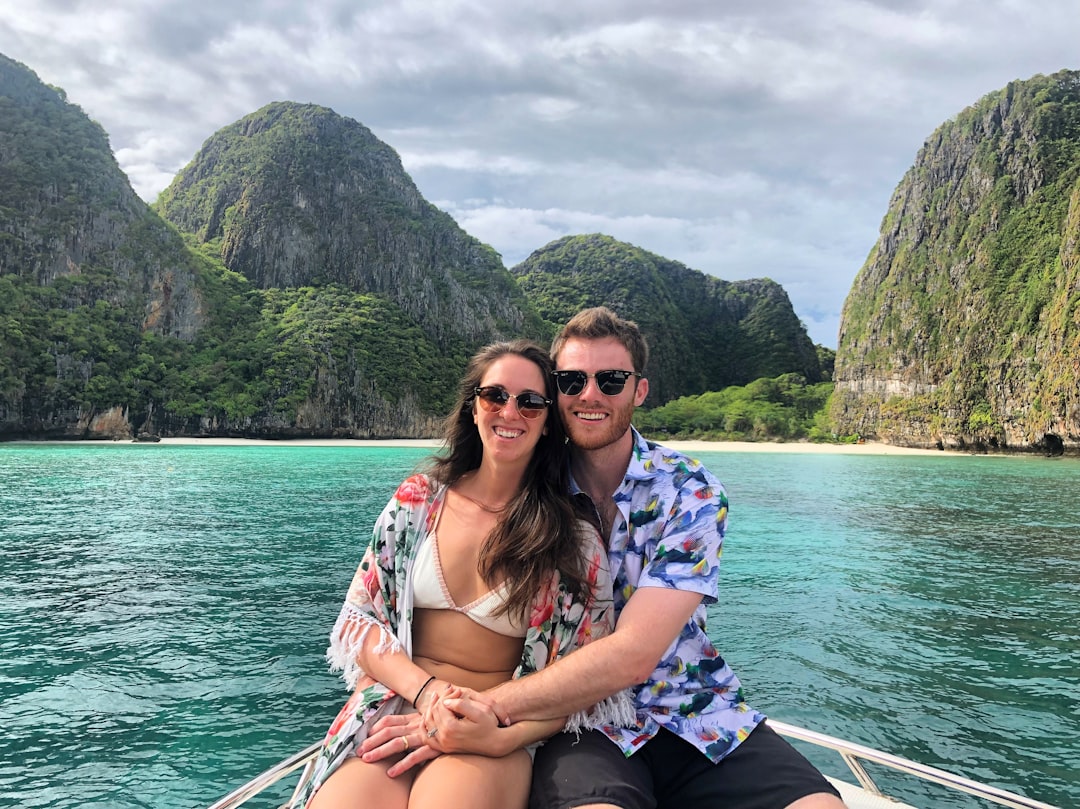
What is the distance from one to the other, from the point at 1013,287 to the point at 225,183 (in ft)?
358

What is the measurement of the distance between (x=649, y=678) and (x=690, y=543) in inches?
19.0

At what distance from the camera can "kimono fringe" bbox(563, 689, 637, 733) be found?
213 cm

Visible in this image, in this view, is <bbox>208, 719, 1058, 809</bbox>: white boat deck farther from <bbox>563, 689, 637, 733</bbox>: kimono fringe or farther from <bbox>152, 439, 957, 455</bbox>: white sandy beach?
<bbox>152, 439, 957, 455</bbox>: white sandy beach

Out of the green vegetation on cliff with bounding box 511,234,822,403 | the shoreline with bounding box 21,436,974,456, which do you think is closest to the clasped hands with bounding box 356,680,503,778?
the shoreline with bounding box 21,436,974,456

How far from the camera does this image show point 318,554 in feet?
41.6

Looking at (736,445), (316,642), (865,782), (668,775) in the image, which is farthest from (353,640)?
(736,445)

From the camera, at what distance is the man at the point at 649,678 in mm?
2008

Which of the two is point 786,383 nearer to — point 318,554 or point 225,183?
point 225,183

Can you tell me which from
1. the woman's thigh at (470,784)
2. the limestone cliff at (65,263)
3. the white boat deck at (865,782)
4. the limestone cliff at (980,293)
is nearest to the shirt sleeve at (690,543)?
the woman's thigh at (470,784)

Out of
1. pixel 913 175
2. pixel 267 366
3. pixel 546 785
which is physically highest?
pixel 913 175

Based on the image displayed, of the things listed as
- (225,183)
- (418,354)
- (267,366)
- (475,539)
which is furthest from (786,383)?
(475,539)

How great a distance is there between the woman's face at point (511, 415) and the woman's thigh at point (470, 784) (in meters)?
0.95

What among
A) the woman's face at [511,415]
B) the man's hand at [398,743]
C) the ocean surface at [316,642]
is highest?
the woman's face at [511,415]

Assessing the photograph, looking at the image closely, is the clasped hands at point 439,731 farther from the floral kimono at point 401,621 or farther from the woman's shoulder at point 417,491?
the woman's shoulder at point 417,491
